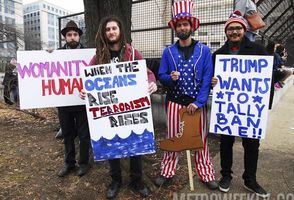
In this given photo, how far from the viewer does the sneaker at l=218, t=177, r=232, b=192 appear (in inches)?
151

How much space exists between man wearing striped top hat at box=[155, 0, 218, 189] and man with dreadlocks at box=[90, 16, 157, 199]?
0.97 ft

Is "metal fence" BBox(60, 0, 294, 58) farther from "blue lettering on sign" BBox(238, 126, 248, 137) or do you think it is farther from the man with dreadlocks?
the man with dreadlocks

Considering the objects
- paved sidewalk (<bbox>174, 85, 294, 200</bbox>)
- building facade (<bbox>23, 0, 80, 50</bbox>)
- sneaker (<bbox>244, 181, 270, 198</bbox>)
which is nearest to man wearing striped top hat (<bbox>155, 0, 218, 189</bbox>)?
paved sidewalk (<bbox>174, 85, 294, 200</bbox>)

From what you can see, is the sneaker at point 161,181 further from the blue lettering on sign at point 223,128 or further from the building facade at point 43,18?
the building facade at point 43,18

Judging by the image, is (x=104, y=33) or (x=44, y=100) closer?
(x=104, y=33)

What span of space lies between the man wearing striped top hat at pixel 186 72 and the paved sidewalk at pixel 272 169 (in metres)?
0.27

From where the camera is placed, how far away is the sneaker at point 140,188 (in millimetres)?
3732

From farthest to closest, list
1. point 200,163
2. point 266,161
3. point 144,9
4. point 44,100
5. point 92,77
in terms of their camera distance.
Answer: point 144,9 → point 266,161 → point 44,100 → point 200,163 → point 92,77

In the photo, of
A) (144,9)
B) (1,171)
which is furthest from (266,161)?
(144,9)

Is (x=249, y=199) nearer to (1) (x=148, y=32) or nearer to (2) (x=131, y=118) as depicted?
(2) (x=131, y=118)

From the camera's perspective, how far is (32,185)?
4020mm

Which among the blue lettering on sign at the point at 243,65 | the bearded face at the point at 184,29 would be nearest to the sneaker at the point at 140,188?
the blue lettering on sign at the point at 243,65

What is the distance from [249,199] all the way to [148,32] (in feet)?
16.3

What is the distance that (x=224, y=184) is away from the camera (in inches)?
152
